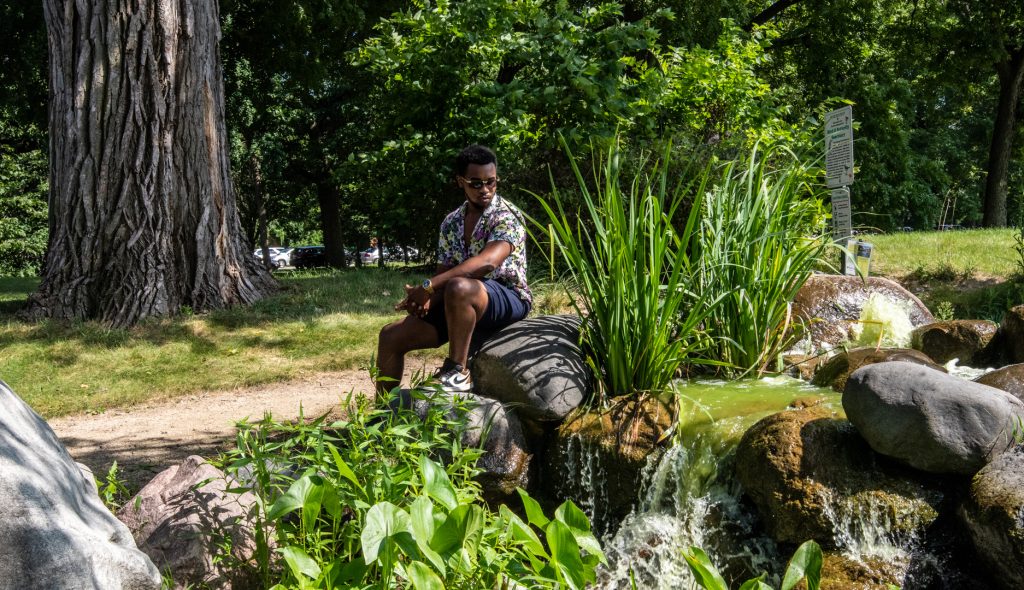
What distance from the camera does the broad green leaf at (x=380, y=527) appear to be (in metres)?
2.19

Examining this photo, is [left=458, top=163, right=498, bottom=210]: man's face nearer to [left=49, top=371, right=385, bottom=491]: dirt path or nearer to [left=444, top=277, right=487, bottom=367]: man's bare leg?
[left=444, top=277, right=487, bottom=367]: man's bare leg

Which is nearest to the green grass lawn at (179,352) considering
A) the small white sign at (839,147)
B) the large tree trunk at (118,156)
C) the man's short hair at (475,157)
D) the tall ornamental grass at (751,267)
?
the large tree trunk at (118,156)

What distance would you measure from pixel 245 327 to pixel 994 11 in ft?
52.0

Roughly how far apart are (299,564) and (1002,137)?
21.3m

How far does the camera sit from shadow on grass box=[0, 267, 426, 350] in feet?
25.7

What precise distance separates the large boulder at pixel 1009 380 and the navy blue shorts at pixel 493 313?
2394mm

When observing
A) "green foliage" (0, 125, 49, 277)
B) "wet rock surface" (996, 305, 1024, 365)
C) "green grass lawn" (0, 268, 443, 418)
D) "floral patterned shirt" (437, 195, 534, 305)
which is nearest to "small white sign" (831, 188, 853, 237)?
"wet rock surface" (996, 305, 1024, 365)

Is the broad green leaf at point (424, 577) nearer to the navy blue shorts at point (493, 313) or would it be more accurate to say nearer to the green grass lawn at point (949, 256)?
the navy blue shorts at point (493, 313)

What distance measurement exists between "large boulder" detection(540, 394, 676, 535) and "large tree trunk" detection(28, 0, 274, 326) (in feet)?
19.3

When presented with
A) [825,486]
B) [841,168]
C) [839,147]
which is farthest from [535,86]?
[825,486]

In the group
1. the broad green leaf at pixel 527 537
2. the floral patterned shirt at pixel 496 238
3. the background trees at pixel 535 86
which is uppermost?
the background trees at pixel 535 86

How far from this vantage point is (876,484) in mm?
3398

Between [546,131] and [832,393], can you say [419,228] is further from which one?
[832,393]

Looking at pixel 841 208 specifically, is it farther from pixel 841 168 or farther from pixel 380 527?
pixel 380 527
